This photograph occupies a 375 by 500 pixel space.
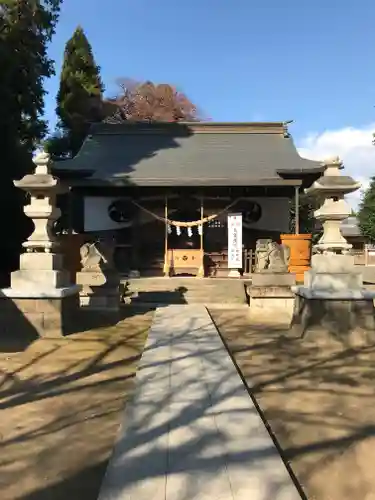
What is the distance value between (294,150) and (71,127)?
1498 centimetres

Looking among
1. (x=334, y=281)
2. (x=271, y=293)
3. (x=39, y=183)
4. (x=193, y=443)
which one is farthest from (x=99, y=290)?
(x=193, y=443)

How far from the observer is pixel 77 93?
28391 mm

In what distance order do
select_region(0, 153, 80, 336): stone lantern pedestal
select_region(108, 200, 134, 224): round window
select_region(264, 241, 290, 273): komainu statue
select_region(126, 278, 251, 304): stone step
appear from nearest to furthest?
1. select_region(0, 153, 80, 336): stone lantern pedestal
2. select_region(264, 241, 290, 273): komainu statue
3. select_region(126, 278, 251, 304): stone step
4. select_region(108, 200, 134, 224): round window

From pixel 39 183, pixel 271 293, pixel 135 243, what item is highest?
pixel 39 183

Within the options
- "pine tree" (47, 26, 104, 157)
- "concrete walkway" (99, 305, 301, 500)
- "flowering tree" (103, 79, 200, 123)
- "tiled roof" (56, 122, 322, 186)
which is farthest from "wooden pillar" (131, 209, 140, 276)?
"flowering tree" (103, 79, 200, 123)

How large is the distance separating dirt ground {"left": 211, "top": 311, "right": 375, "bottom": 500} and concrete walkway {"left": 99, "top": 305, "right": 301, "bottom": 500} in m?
0.24

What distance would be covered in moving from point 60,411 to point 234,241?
1221cm

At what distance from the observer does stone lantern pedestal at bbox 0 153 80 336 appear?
789 centimetres

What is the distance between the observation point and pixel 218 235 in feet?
57.2

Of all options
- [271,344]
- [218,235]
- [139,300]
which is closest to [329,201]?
[271,344]

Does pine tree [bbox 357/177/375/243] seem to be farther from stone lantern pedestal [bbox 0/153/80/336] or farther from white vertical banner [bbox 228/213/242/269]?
stone lantern pedestal [bbox 0/153/80/336]

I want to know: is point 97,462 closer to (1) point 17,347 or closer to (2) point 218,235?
(1) point 17,347

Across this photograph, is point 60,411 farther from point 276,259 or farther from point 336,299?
point 276,259

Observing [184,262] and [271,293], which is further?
[184,262]
